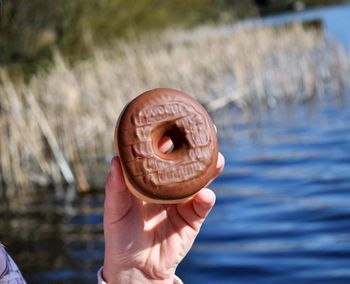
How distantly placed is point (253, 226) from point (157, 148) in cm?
487

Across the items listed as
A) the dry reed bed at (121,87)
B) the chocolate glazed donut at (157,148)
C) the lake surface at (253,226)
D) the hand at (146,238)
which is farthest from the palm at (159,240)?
the dry reed bed at (121,87)

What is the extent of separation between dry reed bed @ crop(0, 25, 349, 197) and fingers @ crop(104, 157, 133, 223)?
18.2 ft

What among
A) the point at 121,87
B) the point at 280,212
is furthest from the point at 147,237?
the point at 121,87

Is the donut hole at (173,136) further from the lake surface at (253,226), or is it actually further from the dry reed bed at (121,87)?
the dry reed bed at (121,87)

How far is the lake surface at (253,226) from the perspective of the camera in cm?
534

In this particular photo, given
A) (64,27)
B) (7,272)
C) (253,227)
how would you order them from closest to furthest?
(7,272), (253,227), (64,27)

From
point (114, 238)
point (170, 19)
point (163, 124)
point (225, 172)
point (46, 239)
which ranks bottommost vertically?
point (170, 19)

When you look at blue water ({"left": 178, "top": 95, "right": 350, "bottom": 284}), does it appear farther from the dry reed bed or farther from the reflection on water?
the dry reed bed

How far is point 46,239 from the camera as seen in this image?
662 centimetres

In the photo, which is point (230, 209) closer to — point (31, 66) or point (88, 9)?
point (31, 66)

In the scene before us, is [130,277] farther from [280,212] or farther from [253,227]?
[280,212]

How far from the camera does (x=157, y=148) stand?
1.52m

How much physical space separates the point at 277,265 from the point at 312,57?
26.4 feet

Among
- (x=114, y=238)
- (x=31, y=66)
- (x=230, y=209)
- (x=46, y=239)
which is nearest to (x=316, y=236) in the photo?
(x=230, y=209)
